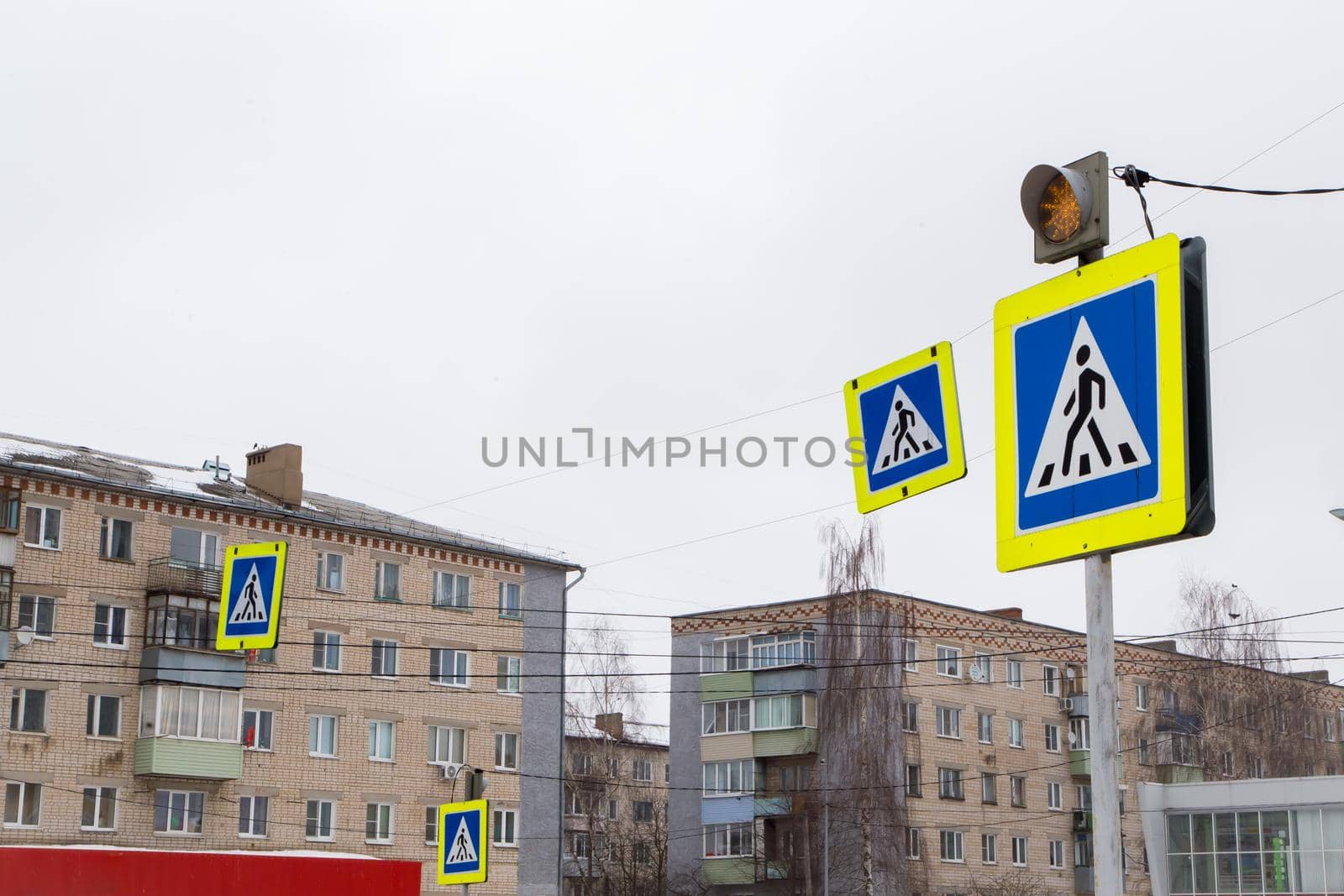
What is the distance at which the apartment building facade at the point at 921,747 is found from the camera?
55.5 metres

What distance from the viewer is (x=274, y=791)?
48.1 m

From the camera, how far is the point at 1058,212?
4.00m

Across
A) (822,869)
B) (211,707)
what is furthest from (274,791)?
(822,869)

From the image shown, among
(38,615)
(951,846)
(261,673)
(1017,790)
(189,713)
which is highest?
(38,615)

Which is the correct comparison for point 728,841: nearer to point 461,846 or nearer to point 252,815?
point 252,815

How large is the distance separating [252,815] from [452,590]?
10.3 m

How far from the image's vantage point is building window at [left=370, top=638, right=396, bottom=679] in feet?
169

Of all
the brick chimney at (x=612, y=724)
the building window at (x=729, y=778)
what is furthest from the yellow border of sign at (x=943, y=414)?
the brick chimney at (x=612, y=724)

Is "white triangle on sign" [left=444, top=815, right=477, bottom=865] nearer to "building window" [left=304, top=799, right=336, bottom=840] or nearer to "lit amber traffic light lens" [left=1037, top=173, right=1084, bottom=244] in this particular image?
"lit amber traffic light lens" [left=1037, top=173, right=1084, bottom=244]

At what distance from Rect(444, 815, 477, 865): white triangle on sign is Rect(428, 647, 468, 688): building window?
32.6 m

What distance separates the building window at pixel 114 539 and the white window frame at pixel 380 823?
10866 millimetres

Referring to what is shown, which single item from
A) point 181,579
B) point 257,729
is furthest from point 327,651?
point 181,579

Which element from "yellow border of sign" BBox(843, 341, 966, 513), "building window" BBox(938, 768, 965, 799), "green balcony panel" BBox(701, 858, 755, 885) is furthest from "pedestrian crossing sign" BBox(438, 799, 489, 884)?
"building window" BBox(938, 768, 965, 799)

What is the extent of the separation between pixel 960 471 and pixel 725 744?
54.9m
